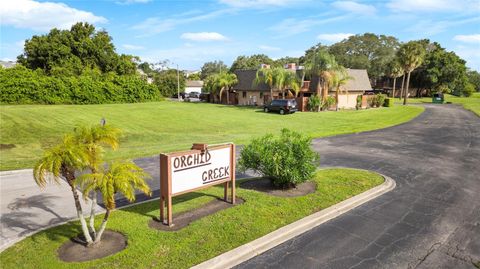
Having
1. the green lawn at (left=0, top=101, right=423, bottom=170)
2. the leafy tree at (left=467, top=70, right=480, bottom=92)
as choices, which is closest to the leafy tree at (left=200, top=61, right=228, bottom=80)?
the leafy tree at (left=467, top=70, right=480, bottom=92)

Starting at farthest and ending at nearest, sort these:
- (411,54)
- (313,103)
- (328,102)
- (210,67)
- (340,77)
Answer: (210,67), (411,54), (328,102), (340,77), (313,103)

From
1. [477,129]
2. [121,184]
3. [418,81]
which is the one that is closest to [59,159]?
[121,184]

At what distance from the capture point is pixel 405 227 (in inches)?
281

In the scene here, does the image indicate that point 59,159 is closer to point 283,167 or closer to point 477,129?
point 283,167

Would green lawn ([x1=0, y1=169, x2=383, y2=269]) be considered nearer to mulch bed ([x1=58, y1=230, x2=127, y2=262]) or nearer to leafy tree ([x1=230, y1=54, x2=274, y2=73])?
mulch bed ([x1=58, y1=230, x2=127, y2=262])

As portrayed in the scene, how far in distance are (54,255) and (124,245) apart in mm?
1187

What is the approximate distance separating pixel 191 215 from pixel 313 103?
111 ft

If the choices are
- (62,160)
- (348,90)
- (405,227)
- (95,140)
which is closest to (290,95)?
(348,90)

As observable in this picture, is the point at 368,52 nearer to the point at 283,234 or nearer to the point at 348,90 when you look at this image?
the point at 348,90

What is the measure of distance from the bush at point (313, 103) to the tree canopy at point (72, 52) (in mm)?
38059

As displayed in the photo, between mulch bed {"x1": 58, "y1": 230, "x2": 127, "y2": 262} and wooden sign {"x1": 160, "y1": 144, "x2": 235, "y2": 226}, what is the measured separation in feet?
3.65

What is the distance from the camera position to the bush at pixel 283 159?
8.81 meters

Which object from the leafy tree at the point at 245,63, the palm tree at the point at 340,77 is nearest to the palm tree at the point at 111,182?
the palm tree at the point at 340,77

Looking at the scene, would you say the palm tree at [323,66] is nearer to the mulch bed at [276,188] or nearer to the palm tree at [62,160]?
the mulch bed at [276,188]
